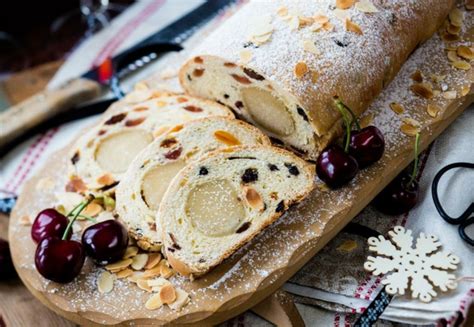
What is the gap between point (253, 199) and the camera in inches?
87.2

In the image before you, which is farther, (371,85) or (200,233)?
(371,85)

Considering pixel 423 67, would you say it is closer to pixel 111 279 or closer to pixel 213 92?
pixel 213 92

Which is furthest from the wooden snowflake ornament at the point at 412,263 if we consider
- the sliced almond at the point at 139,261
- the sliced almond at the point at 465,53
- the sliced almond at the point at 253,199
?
the sliced almond at the point at 465,53

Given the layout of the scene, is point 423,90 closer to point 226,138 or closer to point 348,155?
point 348,155

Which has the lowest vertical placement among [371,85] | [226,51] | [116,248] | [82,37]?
[82,37]

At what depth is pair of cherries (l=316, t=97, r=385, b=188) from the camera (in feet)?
7.34

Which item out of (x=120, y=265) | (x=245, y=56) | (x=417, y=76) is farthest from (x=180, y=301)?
(x=417, y=76)

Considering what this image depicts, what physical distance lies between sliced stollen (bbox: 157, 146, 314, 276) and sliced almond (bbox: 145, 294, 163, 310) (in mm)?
111

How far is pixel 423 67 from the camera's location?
267cm

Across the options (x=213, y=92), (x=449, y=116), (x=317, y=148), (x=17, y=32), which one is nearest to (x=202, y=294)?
(x=317, y=148)

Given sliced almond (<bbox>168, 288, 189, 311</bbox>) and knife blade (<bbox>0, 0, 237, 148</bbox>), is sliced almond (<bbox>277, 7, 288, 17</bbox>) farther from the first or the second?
sliced almond (<bbox>168, 288, 189, 311</bbox>)

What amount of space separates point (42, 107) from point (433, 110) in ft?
5.66

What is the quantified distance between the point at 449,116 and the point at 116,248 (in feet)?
4.10

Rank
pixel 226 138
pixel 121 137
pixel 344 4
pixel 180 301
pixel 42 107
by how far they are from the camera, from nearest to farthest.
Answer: pixel 180 301 < pixel 226 138 < pixel 344 4 < pixel 121 137 < pixel 42 107
